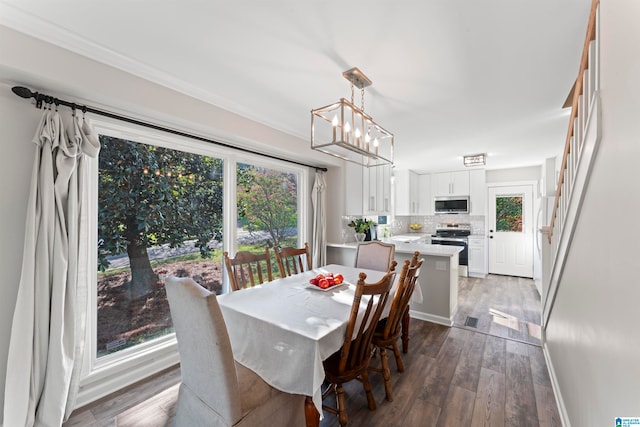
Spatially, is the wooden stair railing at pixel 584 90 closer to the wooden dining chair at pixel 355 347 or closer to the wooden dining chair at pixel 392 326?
the wooden dining chair at pixel 392 326

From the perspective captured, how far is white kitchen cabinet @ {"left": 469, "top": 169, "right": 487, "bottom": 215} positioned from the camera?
5.54 m

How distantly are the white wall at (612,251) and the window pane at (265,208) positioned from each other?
2.91m

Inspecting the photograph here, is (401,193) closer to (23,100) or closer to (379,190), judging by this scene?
(379,190)

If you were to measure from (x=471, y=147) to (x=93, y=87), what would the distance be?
4436 millimetres

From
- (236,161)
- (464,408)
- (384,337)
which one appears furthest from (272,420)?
(236,161)

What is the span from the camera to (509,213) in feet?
18.1

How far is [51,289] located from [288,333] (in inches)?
62.2

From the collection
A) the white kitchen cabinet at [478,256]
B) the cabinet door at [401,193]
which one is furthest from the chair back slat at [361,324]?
the white kitchen cabinet at [478,256]

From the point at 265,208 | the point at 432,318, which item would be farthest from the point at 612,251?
the point at 265,208

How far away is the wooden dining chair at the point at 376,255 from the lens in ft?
9.45

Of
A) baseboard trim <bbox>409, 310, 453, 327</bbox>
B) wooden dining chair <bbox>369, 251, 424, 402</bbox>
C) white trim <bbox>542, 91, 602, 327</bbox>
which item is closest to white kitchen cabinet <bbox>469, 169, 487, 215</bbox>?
baseboard trim <bbox>409, 310, 453, 327</bbox>

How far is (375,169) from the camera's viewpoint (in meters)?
4.25

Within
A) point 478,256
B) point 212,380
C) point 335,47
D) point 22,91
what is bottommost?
point 478,256

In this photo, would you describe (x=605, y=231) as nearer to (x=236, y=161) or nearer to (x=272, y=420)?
(x=272, y=420)
